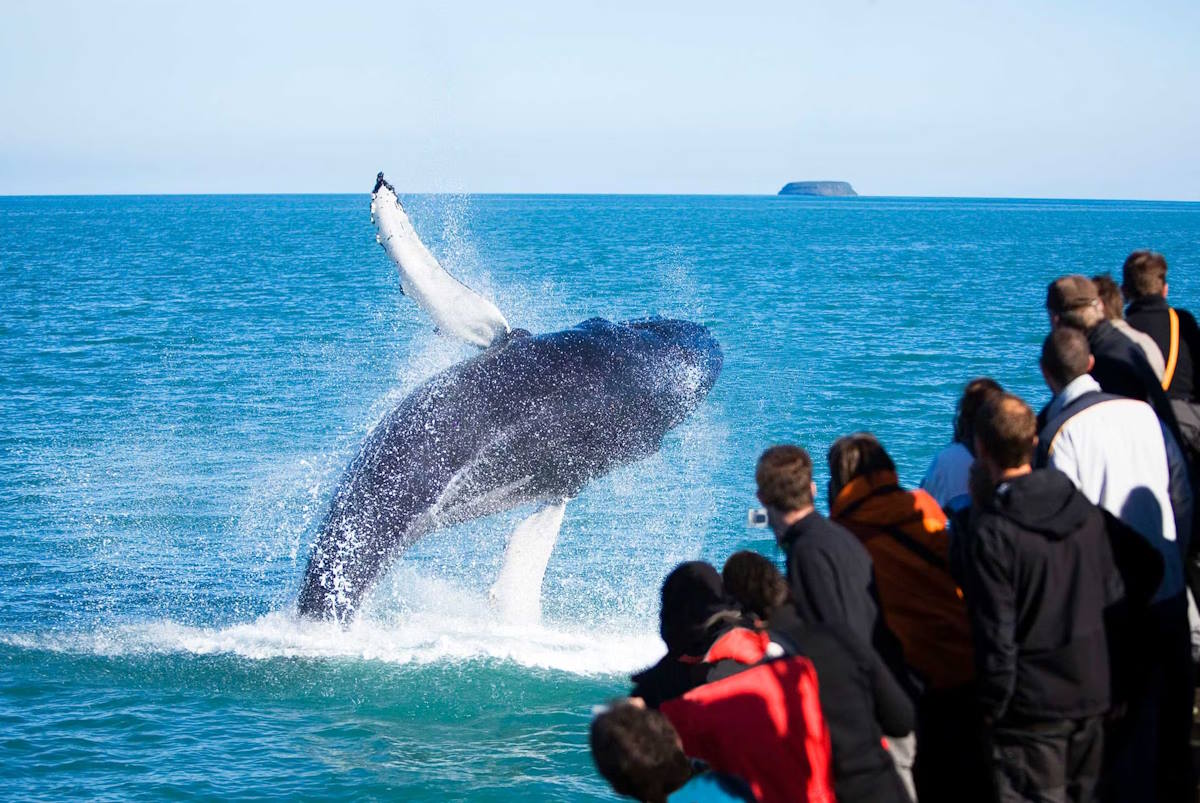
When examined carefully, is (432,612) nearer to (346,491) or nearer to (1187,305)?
(346,491)

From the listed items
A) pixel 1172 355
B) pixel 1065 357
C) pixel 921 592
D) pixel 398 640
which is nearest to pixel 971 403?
pixel 1065 357

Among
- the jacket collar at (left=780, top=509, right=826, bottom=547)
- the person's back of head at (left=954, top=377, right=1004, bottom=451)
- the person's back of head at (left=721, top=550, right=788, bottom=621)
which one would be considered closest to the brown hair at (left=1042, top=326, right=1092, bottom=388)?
the person's back of head at (left=954, top=377, right=1004, bottom=451)

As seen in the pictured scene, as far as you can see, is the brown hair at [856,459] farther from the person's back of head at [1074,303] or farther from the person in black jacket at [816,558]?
the person's back of head at [1074,303]

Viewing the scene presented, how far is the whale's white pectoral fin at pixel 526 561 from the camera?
1230 cm

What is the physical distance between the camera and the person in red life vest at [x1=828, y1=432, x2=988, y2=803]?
19.7ft

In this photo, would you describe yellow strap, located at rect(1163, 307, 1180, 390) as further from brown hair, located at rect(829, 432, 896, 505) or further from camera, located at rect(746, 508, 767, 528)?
camera, located at rect(746, 508, 767, 528)

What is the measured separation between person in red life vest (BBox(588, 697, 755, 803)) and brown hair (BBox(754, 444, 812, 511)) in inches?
47.9

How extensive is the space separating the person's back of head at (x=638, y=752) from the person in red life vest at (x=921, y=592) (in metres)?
1.71

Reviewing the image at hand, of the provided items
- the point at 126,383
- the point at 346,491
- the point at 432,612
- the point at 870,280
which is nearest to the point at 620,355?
the point at 346,491

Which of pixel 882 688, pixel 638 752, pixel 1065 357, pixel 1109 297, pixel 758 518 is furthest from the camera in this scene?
pixel 1109 297

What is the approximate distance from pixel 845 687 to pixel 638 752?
3.50 feet

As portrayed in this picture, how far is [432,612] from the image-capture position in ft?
47.6

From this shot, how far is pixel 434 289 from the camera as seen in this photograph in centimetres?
1255

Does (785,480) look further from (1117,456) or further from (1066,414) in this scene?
(1117,456)
